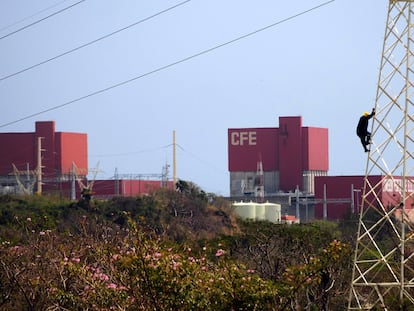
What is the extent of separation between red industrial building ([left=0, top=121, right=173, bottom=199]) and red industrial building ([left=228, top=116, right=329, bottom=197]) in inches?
279

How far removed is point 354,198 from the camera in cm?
10306

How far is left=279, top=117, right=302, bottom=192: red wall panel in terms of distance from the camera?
109 m

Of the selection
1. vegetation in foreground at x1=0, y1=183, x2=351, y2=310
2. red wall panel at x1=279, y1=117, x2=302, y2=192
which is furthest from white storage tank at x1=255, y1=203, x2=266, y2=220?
vegetation in foreground at x1=0, y1=183, x2=351, y2=310

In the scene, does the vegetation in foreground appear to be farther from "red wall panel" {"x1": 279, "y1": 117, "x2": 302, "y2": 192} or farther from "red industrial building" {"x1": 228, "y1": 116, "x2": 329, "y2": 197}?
"red industrial building" {"x1": 228, "y1": 116, "x2": 329, "y2": 197}

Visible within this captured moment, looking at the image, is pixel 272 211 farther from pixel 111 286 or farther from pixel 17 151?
pixel 111 286

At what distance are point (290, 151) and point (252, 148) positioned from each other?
15.2 ft

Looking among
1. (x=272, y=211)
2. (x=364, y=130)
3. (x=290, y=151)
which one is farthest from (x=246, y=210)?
(x=364, y=130)

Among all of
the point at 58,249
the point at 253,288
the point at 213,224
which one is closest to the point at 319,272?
the point at 253,288

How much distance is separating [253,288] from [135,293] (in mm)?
2594

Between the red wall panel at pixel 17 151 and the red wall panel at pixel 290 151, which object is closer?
the red wall panel at pixel 290 151

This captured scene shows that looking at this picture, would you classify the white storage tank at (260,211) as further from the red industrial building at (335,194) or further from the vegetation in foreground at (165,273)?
the vegetation in foreground at (165,273)

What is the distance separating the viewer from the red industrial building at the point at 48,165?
11031 centimetres

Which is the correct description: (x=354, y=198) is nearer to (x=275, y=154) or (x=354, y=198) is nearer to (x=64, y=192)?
(x=275, y=154)

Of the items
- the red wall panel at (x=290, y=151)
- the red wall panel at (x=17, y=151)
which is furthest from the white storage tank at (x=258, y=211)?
the red wall panel at (x=17, y=151)
